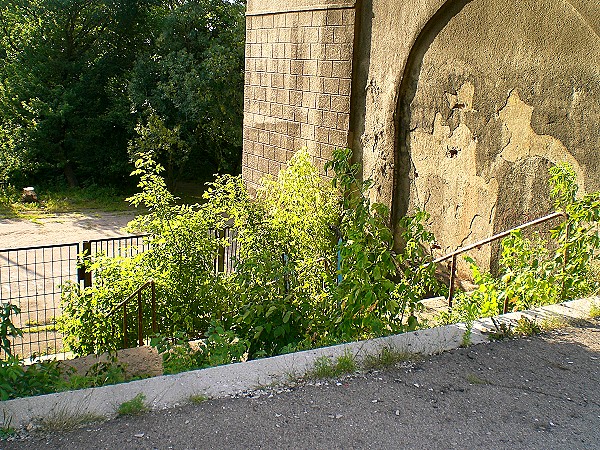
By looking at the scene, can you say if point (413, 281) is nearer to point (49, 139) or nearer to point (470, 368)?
point (470, 368)

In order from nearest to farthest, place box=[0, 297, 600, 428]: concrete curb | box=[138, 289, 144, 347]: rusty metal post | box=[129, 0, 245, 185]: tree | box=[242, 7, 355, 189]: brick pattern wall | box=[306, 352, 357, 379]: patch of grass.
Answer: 1. box=[0, 297, 600, 428]: concrete curb
2. box=[306, 352, 357, 379]: patch of grass
3. box=[138, 289, 144, 347]: rusty metal post
4. box=[242, 7, 355, 189]: brick pattern wall
5. box=[129, 0, 245, 185]: tree

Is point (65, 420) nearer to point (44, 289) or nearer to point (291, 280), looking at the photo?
point (291, 280)

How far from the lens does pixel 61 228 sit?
55.0 feet

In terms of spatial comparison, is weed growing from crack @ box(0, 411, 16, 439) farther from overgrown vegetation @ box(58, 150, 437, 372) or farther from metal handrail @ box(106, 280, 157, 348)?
metal handrail @ box(106, 280, 157, 348)

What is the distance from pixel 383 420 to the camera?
10.8 ft

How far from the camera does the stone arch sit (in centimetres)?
621

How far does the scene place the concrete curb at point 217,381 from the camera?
3172 mm

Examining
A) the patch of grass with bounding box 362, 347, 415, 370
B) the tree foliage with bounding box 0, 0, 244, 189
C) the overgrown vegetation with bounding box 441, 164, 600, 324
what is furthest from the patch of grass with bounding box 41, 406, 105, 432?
the tree foliage with bounding box 0, 0, 244, 189

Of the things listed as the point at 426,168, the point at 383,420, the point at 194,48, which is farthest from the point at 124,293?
the point at 194,48

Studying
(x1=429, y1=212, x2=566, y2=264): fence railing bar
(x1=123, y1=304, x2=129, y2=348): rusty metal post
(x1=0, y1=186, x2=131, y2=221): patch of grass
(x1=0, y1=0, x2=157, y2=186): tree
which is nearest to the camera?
(x1=429, y1=212, x2=566, y2=264): fence railing bar

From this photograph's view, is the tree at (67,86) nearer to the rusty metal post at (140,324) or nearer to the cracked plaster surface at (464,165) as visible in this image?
the cracked plaster surface at (464,165)

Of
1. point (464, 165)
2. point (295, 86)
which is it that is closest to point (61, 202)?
point (295, 86)

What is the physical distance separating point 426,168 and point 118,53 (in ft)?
52.0

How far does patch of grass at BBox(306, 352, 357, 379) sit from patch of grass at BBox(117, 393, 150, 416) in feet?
2.92
